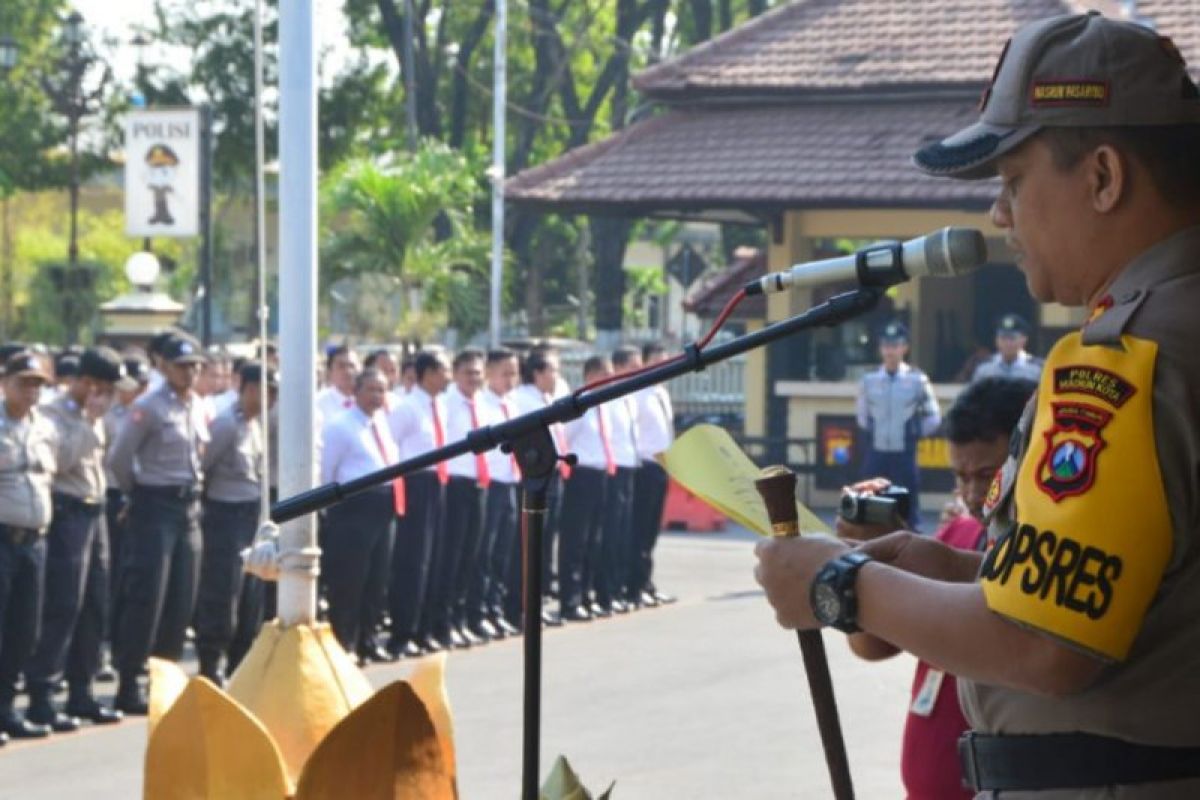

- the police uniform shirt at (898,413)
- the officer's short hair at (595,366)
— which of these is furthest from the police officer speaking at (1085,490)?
the police uniform shirt at (898,413)

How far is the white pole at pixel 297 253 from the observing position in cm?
604

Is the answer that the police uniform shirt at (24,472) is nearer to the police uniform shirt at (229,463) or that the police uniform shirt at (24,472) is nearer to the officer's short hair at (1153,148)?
the police uniform shirt at (229,463)

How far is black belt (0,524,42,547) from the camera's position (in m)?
10.3

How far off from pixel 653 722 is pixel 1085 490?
8474 mm

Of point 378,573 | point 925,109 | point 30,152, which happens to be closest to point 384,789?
point 378,573

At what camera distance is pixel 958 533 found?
485 cm

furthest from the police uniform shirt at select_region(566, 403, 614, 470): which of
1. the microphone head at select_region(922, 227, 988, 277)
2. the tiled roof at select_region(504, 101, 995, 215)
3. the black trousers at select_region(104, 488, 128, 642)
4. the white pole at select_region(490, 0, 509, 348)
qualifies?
the microphone head at select_region(922, 227, 988, 277)

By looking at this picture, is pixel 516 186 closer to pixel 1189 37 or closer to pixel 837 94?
pixel 837 94

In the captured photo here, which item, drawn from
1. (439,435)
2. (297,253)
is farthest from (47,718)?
(297,253)

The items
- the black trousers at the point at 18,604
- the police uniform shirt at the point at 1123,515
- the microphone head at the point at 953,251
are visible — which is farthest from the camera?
the black trousers at the point at 18,604

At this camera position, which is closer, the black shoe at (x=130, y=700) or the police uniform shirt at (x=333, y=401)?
the black shoe at (x=130, y=700)

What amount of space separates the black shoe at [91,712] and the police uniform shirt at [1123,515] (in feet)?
29.1

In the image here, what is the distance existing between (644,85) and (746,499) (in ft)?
77.7

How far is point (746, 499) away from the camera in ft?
11.2
